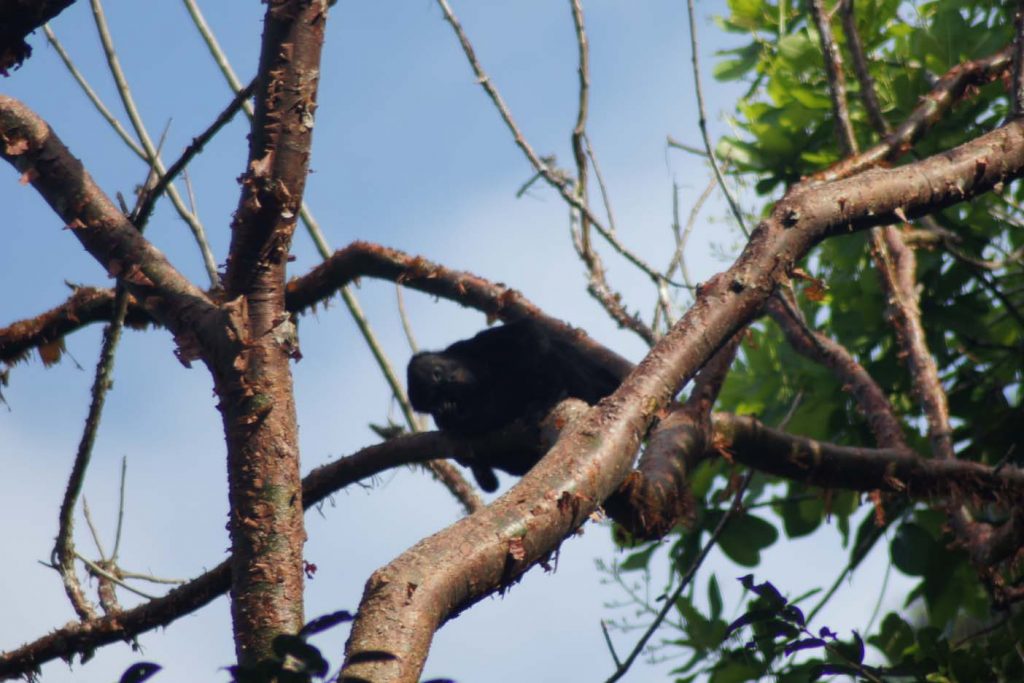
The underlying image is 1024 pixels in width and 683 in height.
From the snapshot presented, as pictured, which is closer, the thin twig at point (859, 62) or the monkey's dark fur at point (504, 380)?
the thin twig at point (859, 62)

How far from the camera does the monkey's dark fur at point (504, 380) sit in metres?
4.22

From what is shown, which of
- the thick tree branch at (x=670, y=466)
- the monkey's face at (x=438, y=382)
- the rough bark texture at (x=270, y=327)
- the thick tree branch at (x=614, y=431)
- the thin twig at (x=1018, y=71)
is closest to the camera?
the thick tree branch at (x=614, y=431)

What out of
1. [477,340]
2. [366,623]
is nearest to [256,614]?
[366,623]

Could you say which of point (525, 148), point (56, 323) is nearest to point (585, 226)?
point (525, 148)

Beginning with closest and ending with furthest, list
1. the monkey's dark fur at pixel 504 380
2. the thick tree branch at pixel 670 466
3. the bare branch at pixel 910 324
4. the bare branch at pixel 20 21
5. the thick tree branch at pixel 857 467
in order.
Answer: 1. the bare branch at pixel 20 21
2. the thick tree branch at pixel 670 466
3. the thick tree branch at pixel 857 467
4. the bare branch at pixel 910 324
5. the monkey's dark fur at pixel 504 380

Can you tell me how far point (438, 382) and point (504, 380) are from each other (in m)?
0.32

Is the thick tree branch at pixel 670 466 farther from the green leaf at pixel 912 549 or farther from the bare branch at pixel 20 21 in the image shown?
the bare branch at pixel 20 21

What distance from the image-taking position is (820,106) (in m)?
4.77

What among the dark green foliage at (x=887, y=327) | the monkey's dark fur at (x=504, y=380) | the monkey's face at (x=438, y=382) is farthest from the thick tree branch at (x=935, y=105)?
the monkey's face at (x=438, y=382)

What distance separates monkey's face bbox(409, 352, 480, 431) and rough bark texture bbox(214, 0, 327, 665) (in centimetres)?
222

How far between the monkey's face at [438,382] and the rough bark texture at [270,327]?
2218 mm

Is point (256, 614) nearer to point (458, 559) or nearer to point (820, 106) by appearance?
point (458, 559)

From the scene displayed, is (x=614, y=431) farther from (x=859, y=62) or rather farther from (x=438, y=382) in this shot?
(x=438, y=382)

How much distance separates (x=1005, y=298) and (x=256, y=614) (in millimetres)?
3680
